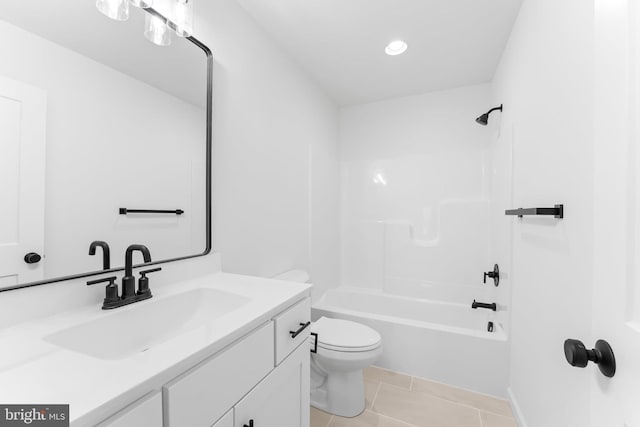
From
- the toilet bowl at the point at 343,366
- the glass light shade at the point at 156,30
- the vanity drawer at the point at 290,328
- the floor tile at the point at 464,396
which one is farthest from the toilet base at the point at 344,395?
the glass light shade at the point at 156,30

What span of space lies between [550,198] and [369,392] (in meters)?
1.62

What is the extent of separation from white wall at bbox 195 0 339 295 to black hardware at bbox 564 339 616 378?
1359mm

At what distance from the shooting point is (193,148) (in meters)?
1.26

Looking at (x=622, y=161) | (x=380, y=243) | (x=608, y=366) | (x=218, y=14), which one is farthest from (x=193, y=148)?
(x=380, y=243)

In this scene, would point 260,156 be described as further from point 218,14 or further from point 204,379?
point 204,379

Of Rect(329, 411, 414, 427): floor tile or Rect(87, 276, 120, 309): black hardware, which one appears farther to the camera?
Rect(329, 411, 414, 427): floor tile

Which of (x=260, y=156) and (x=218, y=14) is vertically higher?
(x=218, y=14)

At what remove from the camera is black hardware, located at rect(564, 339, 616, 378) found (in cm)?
53

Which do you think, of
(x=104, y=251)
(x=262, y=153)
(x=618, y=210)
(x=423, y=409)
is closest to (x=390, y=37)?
(x=262, y=153)

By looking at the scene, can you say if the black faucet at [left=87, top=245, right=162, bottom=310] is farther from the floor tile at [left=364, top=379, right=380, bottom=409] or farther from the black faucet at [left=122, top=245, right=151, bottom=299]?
the floor tile at [left=364, top=379, right=380, bottom=409]

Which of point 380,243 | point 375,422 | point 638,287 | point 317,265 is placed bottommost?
point 375,422

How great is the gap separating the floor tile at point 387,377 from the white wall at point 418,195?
2.66 ft

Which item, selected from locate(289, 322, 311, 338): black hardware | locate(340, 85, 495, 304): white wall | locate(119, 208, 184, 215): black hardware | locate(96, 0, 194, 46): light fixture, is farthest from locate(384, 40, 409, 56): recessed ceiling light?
locate(289, 322, 311, 338): black hardware

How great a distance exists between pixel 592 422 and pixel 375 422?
129cm
